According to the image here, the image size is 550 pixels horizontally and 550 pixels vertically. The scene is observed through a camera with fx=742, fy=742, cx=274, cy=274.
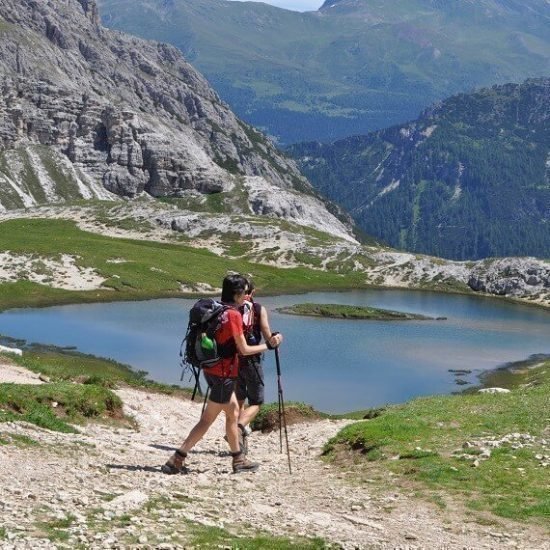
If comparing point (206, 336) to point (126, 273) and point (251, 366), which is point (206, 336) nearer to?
point (251, 366)

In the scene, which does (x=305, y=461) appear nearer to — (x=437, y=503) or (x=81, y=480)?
(x=437, y=503)

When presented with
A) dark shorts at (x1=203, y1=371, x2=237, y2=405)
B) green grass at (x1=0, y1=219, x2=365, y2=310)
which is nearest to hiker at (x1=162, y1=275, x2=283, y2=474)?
dark shorts at (x1=203, y1=371, x2=237, y2=405)

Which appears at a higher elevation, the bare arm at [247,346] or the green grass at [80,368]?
the bare arm at [247,346]

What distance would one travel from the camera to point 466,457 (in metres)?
22.8

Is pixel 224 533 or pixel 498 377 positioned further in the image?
pixel 498 377

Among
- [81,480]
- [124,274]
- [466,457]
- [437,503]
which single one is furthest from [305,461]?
[124,274]

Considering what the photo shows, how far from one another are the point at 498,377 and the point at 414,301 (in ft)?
305

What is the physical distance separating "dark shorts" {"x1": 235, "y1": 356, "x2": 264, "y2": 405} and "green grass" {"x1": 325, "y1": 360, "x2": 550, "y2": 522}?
3.87 meters

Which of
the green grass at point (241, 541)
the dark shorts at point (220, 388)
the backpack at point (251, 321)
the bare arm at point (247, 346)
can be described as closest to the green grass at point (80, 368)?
the backpack at point (251, 321)

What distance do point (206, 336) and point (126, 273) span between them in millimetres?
134073

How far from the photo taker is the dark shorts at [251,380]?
74.3ft

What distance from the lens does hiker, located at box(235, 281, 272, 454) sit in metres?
21.7

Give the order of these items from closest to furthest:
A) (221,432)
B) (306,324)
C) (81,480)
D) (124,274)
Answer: (81,480) → (221,432) → (306,324) → (124,274)

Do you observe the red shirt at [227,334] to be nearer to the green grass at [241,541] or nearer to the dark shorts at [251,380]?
the dark shorts at [251,380]
